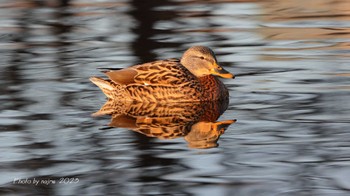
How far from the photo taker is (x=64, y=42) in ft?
45.8

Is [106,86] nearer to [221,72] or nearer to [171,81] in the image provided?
[171,81]

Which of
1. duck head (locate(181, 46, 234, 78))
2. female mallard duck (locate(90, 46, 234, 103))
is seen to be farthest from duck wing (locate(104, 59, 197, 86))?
duck head (locate(181, 46, 234, 78))

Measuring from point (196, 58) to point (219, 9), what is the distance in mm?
5236

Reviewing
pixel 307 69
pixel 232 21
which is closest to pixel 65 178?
pixel 307 69

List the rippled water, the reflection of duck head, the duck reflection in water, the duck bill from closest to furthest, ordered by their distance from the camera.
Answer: the rippled water < the reflection of duck head < the duck reflection in water < the duck bill

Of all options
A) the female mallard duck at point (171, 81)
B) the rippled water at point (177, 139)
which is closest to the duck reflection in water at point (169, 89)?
the female mallard duck at point (171, 81)

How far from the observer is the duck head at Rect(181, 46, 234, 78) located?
11008 millimetres

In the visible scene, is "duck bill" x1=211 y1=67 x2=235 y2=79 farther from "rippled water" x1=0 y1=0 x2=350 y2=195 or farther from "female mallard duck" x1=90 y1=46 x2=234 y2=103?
"rippled water" x1=0 y1=0 x2=350 y2=195

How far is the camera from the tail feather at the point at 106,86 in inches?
424

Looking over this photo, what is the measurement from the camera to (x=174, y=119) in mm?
9773

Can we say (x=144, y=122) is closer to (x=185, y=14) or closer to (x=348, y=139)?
(x=348, y=139)

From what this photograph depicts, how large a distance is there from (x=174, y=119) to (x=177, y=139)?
38.9 inches

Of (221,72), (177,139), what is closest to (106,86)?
(221,72)

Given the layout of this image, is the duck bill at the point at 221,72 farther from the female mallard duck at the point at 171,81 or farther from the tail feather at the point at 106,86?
the tail feather at the point at 106,86
